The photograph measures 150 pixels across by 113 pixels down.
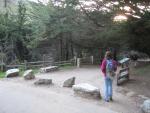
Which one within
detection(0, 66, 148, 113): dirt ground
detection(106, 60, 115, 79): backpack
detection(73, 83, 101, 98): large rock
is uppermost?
detection(106, 60, 115, 79): backpack

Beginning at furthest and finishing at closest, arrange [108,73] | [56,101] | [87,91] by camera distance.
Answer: [87,91] → [108,73] → [56,101]

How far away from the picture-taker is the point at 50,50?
2603 cm

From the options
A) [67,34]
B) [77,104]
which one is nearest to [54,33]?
[67,34]

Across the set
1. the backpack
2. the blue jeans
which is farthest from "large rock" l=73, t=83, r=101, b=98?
the backpack

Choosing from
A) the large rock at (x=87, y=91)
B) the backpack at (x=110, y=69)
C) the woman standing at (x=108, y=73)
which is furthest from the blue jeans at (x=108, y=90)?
the large rock at (x=87, y=91)

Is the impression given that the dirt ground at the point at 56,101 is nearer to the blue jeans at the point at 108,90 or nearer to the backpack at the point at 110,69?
the blue jeans at the point at 108,90

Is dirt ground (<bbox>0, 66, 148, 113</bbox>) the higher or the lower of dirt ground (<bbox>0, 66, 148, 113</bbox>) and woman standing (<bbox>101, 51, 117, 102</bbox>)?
the lower

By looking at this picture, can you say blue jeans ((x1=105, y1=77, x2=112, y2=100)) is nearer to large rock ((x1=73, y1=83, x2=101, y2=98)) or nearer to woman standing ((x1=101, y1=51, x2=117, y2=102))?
woman standing ((x1=101, y1=51, x2=117, y2=102))

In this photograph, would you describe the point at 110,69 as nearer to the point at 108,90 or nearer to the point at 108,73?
the point at 108,73

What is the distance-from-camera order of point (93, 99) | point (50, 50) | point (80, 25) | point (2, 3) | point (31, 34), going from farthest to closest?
point (2, 3)
point (50, 50)
point (31, 34)
point (80, 25)
point (93, 99)

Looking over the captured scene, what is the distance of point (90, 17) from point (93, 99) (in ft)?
28.2

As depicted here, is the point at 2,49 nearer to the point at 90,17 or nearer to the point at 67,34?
the point at 67,34

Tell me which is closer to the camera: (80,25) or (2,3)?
(80,25)

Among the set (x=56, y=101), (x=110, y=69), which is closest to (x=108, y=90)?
(x=110, y=69)
